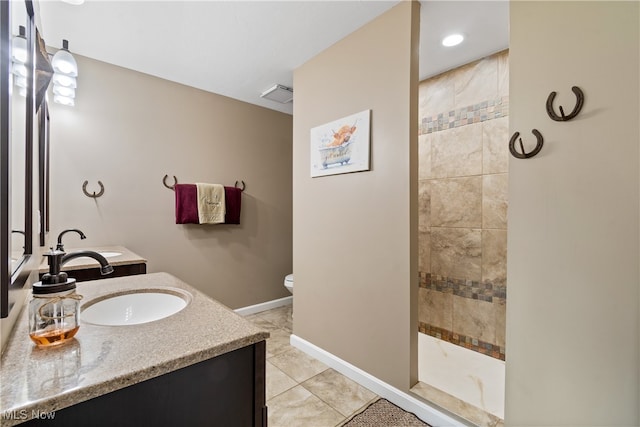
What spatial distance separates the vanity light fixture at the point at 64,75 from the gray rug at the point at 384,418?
2675mm

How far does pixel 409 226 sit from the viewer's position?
1.57 metres

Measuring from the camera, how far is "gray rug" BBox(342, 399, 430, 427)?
149 centimetres

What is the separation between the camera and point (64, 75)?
1815mm

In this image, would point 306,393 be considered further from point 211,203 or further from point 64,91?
point 64,91

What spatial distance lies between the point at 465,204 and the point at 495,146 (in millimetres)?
465

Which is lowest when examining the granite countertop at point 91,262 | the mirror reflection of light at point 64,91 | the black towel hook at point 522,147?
the granite countertop at point 91,262

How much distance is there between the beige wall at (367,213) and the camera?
1.59m

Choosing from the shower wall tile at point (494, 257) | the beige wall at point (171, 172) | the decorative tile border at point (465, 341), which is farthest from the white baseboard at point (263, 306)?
the shower wall tile at point (494, 257)

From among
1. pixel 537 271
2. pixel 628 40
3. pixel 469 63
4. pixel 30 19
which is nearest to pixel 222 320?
pixel 30 19

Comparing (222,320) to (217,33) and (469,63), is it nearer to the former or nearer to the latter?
(217,33)

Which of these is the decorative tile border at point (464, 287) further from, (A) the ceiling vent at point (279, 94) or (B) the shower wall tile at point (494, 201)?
(A) the ceiling vent at point (279, 94)

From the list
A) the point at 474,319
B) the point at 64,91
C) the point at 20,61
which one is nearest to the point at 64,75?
the point at 64,91

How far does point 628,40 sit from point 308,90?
1.77 metres
